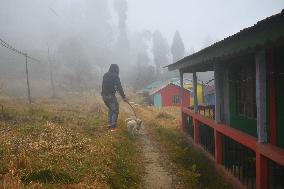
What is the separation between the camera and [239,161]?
714cm

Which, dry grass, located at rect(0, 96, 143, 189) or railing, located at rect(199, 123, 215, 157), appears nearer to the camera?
dry grass, located at rect(0, 96, 143, 189)

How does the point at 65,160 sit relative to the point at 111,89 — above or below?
below

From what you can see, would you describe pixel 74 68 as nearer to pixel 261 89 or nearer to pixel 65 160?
pixel 65 160

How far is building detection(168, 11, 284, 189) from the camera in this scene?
516 cm

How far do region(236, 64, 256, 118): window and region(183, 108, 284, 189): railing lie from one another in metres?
0.84

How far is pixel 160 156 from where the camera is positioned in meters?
9.68

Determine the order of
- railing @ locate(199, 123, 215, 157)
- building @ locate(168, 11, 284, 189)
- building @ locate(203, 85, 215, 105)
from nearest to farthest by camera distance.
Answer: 1. building @ locate(168, 11, 284, 189)
2. railing @ locate(199, 123, 215, 157)
3. building @ locate(203, 85, 215, 105)

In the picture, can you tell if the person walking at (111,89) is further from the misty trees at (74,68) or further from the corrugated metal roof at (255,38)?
the misty trees at (74,68)

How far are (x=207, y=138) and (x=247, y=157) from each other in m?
2.10

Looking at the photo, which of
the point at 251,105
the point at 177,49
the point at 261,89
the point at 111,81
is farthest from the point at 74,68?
the point at 261,89

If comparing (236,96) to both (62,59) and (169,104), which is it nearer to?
(169,104)

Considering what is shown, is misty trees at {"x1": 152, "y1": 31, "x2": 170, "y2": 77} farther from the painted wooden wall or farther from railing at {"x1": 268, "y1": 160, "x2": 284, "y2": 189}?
railing at {"x1": 268, "y1": 160, "x2": 284, "y2": 189}

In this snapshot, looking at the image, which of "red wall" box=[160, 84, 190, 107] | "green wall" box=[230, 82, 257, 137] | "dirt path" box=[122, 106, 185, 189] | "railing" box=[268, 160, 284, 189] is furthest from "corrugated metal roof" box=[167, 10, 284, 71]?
"red wall" box=[160, 84, 190, 107]

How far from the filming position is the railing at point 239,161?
6991 mm
